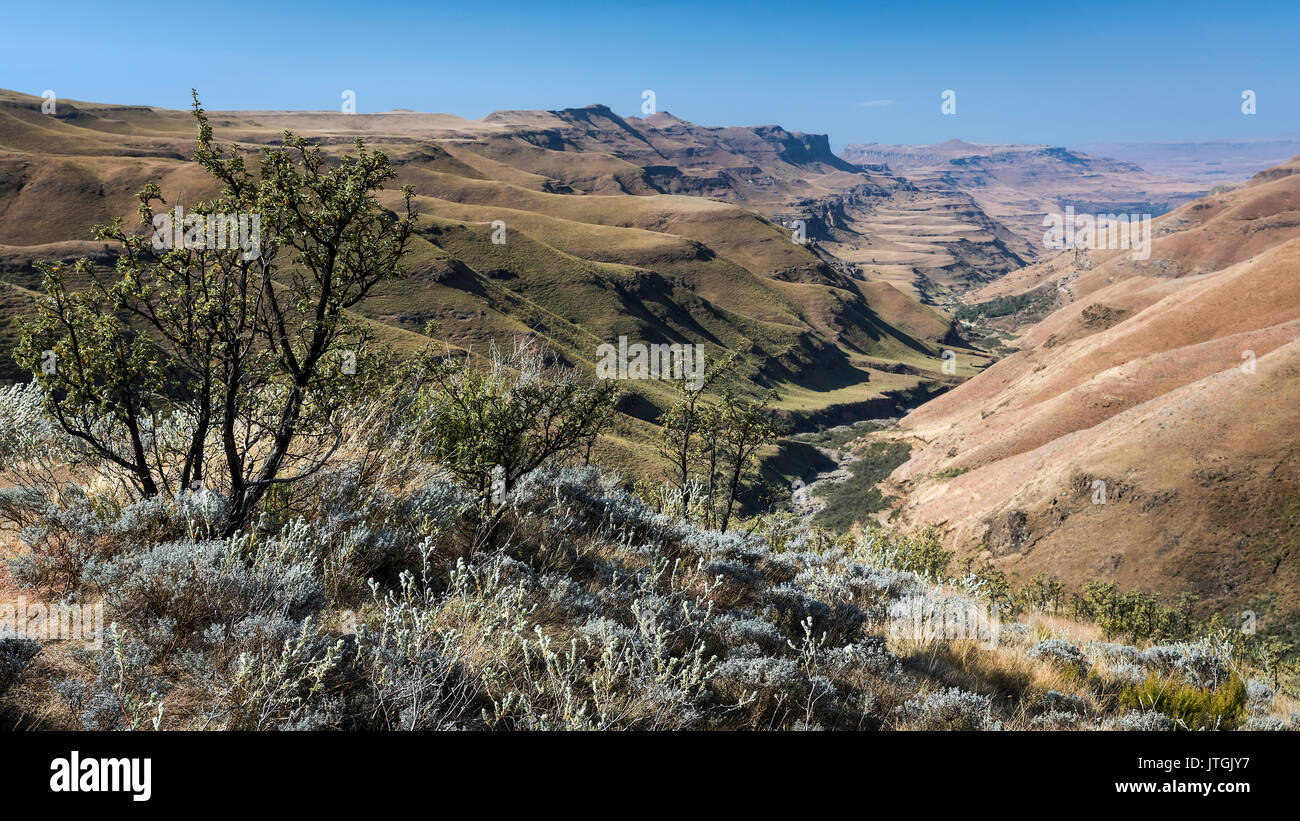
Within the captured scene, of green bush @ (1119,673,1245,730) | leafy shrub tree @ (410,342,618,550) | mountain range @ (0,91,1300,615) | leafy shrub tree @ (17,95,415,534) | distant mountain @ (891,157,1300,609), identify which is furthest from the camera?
mountain range @ (0,91,1300,615)

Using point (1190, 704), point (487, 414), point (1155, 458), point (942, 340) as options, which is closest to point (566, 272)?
point (1155, 458)

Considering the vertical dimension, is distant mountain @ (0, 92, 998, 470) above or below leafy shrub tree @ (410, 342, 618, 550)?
above

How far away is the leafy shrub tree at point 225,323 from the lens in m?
5.49

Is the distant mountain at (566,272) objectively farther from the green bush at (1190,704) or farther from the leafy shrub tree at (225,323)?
the green bush at (1190,704)

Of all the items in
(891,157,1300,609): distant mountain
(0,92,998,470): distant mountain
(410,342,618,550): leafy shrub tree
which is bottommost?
(891,157,1300,609): distant mountain

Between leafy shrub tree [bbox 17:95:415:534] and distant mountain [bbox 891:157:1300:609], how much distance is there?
4584 cm

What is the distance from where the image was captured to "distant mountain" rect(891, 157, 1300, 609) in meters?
37.2

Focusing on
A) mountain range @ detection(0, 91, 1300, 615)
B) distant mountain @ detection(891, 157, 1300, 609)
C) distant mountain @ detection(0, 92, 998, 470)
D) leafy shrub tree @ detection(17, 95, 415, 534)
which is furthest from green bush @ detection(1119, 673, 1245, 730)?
distant mountain @ detection(0, 92, 998, 470)

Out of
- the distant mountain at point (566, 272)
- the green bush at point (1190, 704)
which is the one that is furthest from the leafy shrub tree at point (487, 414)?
the distant mountain at point (566, 272)

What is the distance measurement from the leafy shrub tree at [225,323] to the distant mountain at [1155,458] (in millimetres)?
45845

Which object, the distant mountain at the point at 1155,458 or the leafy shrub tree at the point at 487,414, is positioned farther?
the distant mountain at the point at 1155,458

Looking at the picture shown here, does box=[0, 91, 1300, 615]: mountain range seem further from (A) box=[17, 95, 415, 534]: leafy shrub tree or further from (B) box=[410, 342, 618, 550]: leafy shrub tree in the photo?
(B) box=[410, 342, 618, 550]: leafy shrub tree
